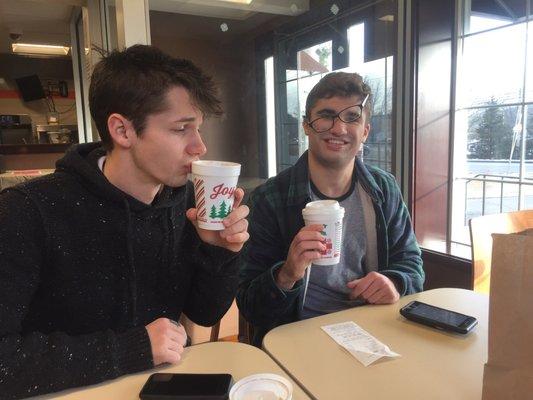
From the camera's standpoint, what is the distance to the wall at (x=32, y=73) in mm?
7039

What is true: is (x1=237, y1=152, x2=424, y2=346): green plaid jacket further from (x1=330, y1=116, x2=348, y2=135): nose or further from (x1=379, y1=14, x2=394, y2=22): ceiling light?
(x1=379, y1=14, x2=394, y2=22): ceiling light

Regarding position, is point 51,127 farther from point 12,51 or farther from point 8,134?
point 12,51

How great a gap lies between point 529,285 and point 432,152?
185 cm

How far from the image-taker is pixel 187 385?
800 mm

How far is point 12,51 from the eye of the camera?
661 cm

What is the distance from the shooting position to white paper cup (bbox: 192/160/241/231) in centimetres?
92

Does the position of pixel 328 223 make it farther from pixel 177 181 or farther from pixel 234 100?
pixel 234 100

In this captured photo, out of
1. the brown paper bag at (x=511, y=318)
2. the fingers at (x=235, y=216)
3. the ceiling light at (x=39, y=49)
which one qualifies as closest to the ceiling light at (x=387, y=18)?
the fingers at (x=235, y=216)

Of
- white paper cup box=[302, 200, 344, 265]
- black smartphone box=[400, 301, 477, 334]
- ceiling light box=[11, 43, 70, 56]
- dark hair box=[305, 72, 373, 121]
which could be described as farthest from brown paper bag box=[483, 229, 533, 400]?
ceiling light box=[11, 43, 70, 56]

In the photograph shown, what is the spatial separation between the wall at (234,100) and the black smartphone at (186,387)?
237 centimetres

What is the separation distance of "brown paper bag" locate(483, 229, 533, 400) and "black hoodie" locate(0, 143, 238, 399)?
2.12 ft

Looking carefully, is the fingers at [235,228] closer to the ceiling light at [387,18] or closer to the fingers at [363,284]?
the fingers at [363,284]

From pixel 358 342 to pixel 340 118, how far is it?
80 centimetres

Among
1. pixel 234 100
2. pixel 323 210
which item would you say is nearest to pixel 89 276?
pixel 323 210
